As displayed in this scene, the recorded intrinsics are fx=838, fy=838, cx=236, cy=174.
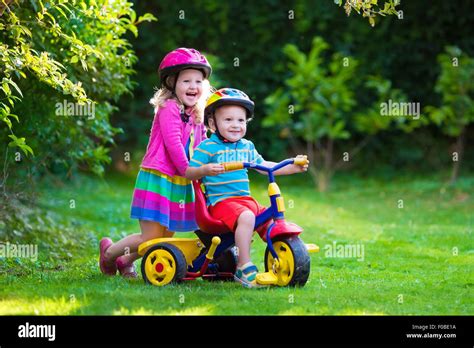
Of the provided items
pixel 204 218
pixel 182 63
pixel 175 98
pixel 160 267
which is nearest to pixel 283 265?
pixel 204 218

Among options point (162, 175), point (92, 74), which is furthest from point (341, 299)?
point (92, 74)

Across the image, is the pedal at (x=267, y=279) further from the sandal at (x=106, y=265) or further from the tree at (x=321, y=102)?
the tree at (x=321, y=102)

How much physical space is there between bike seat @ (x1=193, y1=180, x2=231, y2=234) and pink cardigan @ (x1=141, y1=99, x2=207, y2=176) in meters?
0.16

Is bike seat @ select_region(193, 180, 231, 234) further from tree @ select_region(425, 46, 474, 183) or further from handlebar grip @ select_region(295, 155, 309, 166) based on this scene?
tree @ select_region(425, 46, 474, 183)

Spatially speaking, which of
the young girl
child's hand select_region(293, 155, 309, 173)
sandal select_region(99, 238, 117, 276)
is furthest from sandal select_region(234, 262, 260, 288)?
sandal select_region(99, 238, 117, 276)

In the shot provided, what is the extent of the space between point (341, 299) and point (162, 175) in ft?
4.59

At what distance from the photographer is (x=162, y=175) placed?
536 cm

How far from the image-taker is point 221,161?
517cm

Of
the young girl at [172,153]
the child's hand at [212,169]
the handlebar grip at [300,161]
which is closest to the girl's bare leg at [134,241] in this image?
the young girl at [172,153]

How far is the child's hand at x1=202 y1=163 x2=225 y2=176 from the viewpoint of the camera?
16.1 ft

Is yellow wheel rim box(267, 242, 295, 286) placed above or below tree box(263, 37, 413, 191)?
below

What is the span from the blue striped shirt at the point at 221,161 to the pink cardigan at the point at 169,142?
0.13m

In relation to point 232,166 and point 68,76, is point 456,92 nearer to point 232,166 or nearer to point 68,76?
point 68,76

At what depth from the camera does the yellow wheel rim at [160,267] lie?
17.0 feet
